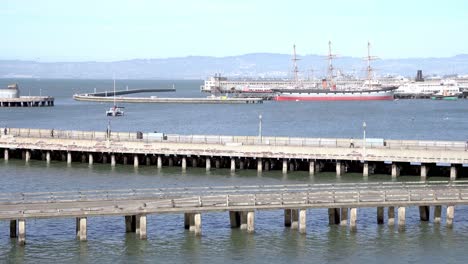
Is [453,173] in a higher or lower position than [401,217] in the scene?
higher

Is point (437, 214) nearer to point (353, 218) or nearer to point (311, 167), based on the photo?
point (353, 218)

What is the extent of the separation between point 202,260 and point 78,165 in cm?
3447

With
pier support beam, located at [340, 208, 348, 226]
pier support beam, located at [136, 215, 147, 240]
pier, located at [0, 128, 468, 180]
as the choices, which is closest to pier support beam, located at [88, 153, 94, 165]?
pier, located at [0, 128, 468, 180]

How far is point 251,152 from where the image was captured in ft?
225

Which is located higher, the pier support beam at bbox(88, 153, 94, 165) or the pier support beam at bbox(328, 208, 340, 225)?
the pier support beam at bbox(88, 153, 94, 165)

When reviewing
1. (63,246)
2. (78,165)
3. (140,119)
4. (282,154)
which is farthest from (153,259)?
(140,119)

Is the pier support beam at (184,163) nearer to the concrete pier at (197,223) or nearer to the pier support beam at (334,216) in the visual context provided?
the pier support beam at (334,216)

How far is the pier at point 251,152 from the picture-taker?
65812mm

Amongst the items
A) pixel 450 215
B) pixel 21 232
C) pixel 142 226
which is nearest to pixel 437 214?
pixel 450 215

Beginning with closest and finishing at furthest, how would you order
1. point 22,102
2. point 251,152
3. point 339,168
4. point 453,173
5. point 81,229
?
point 81,229
point 453,173
point 339,168
point 251,152
point 22,102

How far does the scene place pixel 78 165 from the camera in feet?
241

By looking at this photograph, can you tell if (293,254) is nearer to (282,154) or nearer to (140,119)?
(282,154)

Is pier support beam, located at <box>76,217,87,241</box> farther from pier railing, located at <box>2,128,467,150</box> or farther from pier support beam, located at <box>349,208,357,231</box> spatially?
pier railing, located at <box>2,128,467,150</box>

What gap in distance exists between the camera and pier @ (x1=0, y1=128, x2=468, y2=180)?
216 ft
